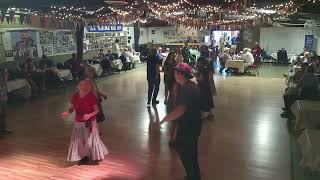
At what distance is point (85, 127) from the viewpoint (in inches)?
189

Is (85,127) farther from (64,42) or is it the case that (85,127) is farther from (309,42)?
(309,42)

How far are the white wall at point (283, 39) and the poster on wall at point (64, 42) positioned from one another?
34.1 feet

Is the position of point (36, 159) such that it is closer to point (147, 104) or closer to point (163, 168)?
point (163, 168)

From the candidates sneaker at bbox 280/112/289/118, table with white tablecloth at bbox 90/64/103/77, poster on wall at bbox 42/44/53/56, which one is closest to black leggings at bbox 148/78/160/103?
sneaker at bbox 280/112/289/118

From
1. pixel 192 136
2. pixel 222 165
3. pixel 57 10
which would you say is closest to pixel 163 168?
pixel 222 165

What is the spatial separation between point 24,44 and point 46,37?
4.34ft

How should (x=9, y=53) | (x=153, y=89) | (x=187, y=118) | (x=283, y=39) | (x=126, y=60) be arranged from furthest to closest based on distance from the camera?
(x=283, y=39) < (x=126, y=60) < (x=9, y=53) < (x=153, y=89) < (x=187, y=118)

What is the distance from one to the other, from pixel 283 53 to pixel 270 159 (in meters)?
13.4

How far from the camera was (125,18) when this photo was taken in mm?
13430

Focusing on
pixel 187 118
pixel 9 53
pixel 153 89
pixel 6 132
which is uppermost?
pixel 9 53

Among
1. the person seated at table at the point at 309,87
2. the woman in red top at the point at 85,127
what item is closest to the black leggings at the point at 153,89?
the person seated at table at the point at 309,87

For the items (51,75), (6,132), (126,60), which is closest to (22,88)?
(51,75)

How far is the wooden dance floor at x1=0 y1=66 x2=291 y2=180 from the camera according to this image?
463cm

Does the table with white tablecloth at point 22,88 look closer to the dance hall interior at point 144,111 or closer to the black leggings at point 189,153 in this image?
the dance hall interior at point 144,111
